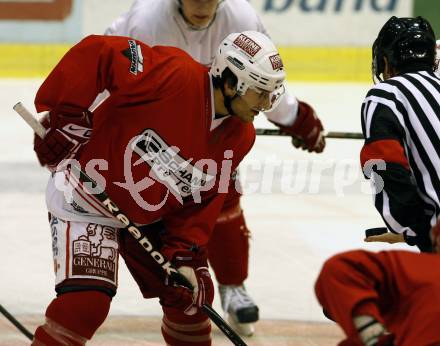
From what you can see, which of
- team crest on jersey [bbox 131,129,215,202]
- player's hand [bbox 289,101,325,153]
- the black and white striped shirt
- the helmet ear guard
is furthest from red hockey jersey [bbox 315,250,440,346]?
player's hand [bbox 289,101,325,153]

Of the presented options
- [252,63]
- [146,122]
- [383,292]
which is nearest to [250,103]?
[252,63]

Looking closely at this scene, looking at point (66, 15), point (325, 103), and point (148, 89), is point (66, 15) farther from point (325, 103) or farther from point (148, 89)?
point (148, 89)

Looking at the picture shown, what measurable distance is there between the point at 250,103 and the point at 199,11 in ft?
Result: 3.29

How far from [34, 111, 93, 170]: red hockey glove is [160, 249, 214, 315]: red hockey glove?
0.42 meters

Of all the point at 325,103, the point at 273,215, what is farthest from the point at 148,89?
the point at 325,103

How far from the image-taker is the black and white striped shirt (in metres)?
2.41

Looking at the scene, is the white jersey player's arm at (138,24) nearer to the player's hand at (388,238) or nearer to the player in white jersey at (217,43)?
the player in white jersey at (217,43)

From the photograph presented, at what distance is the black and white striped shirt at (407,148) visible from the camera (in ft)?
7.89

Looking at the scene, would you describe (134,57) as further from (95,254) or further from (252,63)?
(95,254)

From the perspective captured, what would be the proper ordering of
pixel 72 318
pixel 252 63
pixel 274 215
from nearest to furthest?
pixel 72 318 → pixel 252 63 → pixel 274 215

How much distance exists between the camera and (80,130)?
2.76m

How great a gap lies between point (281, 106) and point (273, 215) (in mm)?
994

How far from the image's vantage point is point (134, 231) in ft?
9.28

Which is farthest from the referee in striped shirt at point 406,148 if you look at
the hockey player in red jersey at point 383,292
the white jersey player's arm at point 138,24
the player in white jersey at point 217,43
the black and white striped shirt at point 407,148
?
the white jersey player's arm at point 138,24
